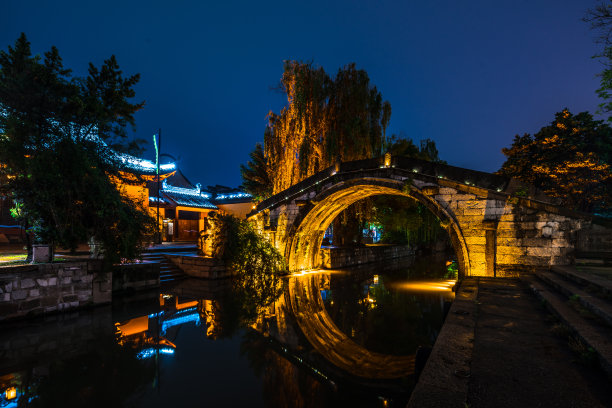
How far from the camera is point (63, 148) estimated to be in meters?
6.33

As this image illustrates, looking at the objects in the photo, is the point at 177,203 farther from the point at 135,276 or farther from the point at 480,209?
the point at 480,209

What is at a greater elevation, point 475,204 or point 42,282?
point 475,204

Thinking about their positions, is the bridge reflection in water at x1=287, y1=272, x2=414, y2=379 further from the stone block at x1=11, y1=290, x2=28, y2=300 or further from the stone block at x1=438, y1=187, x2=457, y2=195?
the stone block at x1=11, y1=290, x2=28, y2=300

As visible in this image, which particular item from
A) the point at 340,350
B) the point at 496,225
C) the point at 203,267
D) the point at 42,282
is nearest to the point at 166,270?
the point at 203,267

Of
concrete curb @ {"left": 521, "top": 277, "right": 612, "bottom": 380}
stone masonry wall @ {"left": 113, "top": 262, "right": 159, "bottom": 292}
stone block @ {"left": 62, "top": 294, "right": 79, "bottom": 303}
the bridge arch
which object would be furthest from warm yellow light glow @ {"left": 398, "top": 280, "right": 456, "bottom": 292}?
stone block @ {"left": 62, "top": 294, "right": 79, "bottom": 303}

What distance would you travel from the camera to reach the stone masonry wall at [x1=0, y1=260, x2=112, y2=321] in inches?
221

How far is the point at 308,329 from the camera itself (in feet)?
17.9

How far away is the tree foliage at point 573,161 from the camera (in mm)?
15414

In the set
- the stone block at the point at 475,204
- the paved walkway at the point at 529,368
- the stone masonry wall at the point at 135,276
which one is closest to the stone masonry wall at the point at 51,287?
the stone masonry wall at the point at 135,276

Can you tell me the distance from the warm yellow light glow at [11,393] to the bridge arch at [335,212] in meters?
9.20

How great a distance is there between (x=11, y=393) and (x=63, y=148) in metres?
4.93

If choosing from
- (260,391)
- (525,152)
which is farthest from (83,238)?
(525,152)

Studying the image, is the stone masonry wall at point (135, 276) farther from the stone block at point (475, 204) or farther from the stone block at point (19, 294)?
the stone block at point (475, 204)

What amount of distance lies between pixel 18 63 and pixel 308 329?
26.6ft
